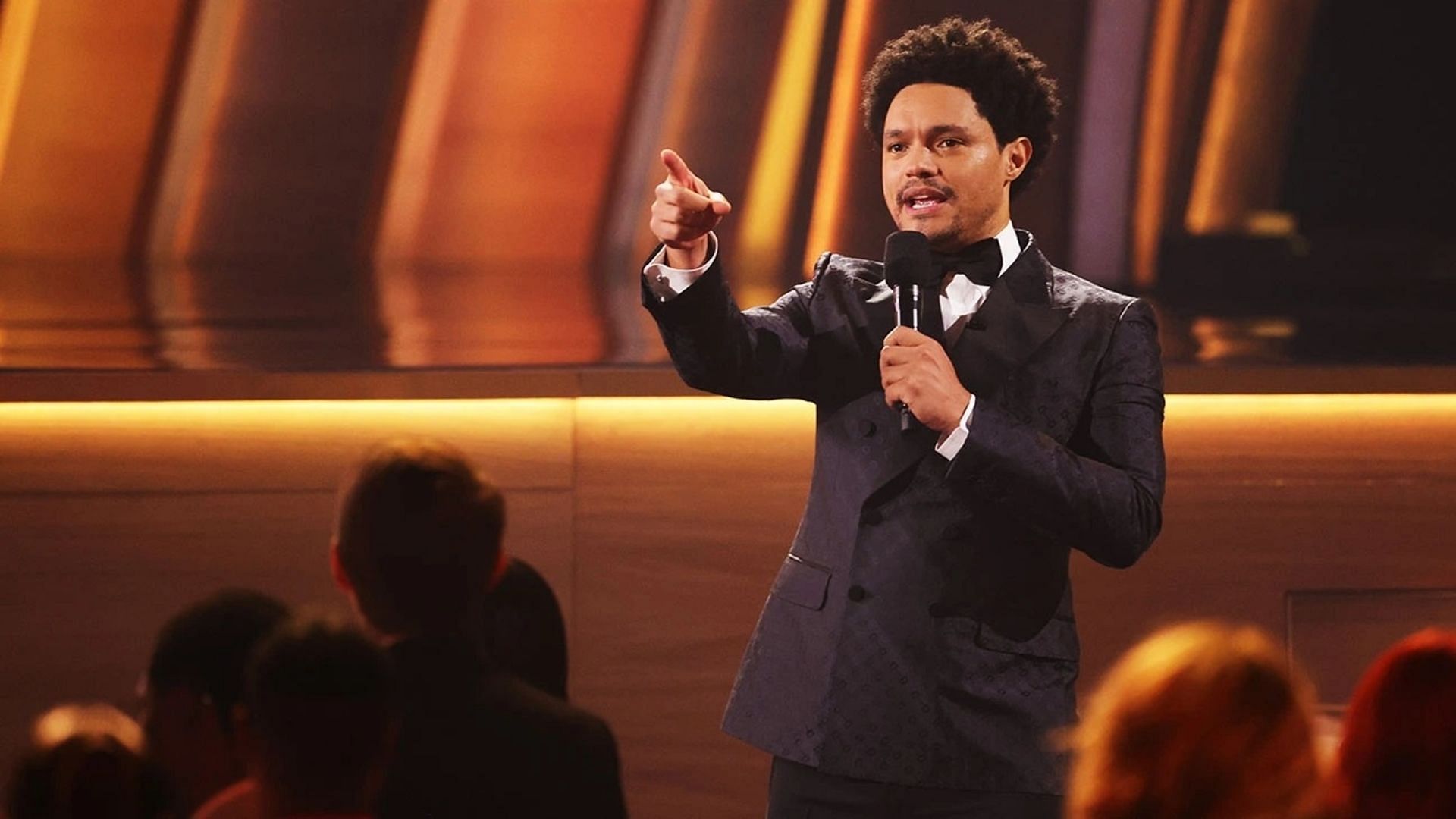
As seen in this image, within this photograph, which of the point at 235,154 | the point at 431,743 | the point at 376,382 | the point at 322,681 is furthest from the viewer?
the point at 235,154

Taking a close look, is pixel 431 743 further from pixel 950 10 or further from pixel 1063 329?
pixel 950 10

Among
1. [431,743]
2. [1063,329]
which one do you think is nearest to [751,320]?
[1063,329]

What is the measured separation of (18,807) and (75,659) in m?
1.68

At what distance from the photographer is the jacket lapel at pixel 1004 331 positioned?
5.80 feet

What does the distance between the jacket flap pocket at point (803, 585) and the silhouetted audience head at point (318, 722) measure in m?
0.55

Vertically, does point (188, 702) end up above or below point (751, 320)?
below

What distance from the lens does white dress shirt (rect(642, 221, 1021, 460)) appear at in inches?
65.1

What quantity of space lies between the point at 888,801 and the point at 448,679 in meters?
0.47

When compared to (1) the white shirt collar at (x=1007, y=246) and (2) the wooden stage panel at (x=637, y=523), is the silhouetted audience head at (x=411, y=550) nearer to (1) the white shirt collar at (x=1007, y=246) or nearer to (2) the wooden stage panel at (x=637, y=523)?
(1) the white shirt collar at (x=1007, y=246)

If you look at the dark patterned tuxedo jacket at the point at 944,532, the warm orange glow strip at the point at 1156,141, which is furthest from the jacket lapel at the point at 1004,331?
the warm orange glow strip at the point at 1156,141

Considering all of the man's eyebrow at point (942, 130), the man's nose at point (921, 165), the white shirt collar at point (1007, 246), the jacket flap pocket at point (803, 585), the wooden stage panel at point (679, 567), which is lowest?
the wooden stage panel at point (679, 567)

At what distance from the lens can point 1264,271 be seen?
15.0 feet

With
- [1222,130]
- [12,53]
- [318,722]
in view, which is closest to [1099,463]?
[318,722]

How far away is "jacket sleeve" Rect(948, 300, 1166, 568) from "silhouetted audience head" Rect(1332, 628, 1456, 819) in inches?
15.5
